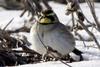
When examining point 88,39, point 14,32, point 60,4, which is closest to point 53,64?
point 88,39

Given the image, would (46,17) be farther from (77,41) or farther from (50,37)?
(77,41)

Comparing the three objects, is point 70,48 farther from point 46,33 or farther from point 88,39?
point 88,39

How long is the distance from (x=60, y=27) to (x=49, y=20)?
14 centimetres

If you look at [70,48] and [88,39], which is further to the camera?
[88,39]

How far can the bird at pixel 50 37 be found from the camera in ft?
16.1

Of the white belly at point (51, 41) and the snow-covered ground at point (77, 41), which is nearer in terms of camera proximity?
the snow-covered ground at point (77, 41)

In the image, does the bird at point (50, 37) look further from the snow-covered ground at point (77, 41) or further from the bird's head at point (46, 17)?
the snow-covered ground at point (77, 41)

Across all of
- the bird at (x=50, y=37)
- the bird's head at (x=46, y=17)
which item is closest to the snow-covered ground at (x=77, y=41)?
the bird at (x=50, y=37)

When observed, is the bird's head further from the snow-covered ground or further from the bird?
the snow-covered ground

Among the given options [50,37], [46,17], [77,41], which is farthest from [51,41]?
[77,41]

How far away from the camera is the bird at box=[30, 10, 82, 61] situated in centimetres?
489

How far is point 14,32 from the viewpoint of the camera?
21.7 feet

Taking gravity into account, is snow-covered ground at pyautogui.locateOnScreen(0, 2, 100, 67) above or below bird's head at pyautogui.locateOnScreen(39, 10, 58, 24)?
below

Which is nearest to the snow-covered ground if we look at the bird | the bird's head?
the bird
